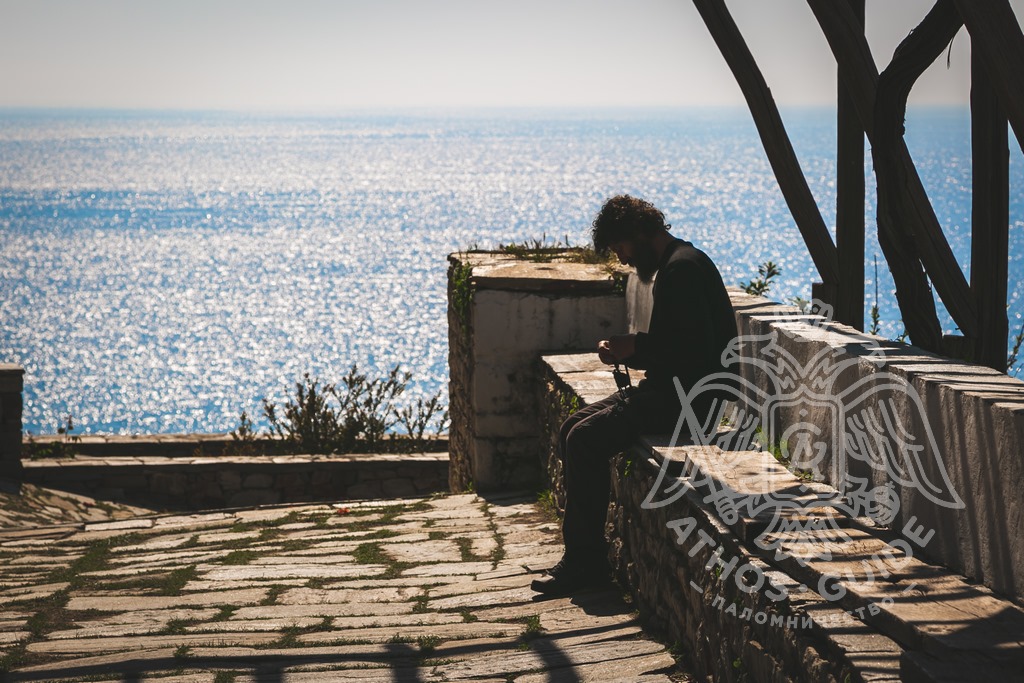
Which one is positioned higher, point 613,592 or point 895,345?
point 895,345

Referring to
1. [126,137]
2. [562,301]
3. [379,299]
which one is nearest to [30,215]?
[379,299]

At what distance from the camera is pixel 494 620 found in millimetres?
4496

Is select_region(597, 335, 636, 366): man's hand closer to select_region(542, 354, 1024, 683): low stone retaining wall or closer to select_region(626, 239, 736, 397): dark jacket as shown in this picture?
select_region(626, 239, 736, 397): dark jacket

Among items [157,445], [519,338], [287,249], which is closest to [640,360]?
[519,338]

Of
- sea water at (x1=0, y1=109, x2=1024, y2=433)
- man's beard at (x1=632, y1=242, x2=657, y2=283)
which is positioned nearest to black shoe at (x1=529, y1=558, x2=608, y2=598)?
man's beard at (x1=632, y1=242, x2=657, y2=283)

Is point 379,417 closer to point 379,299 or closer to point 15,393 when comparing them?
point 15,393

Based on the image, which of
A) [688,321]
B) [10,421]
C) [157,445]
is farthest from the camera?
[157,445]

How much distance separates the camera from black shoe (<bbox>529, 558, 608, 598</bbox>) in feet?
15.7

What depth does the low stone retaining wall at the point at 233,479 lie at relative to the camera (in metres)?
10.1

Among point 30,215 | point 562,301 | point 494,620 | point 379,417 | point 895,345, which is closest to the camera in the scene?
point 895,345

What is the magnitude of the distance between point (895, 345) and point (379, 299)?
41.6 metres

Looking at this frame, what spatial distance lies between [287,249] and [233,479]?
2050 inches

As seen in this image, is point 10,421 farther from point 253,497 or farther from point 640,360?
point 640,360

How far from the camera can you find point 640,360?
4.77 m
